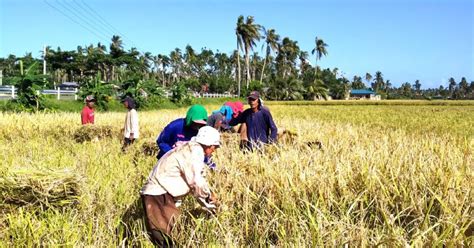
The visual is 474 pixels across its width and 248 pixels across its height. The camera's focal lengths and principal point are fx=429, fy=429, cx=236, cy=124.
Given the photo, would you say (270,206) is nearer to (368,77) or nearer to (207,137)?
(207,137)

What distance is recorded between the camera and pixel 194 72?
267 ft

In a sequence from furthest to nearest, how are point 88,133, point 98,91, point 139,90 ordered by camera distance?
point 139,90 → point 98,91 → point 88,133

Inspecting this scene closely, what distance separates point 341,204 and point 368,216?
0.69ft

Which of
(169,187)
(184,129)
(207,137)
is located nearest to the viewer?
(207,137)

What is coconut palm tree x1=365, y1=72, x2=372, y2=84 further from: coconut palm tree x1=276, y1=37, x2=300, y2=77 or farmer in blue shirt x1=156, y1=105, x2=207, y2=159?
farmer in blue shirt x1=156, y1=105, x2=207, y2=159

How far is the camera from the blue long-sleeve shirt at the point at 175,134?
3916 millimetres

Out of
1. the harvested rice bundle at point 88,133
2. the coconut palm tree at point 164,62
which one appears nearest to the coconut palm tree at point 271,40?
the coconut palm tree at point 164,62

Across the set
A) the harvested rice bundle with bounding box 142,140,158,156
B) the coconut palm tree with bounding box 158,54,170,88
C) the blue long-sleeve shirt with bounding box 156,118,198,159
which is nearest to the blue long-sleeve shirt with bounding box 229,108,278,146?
the harvested rice bundle with bounding box 142,140,158,156

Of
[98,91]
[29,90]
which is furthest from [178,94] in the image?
[29,90]

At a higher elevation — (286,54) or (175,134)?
(286,54)

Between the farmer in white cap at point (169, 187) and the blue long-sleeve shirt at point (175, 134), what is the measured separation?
2.39 feet

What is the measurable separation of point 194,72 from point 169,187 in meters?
79.2

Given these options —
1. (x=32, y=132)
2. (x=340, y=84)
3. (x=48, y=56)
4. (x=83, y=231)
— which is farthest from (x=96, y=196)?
(x=340, y=84)

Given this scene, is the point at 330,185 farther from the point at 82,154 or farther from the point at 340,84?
the point at 340,84
